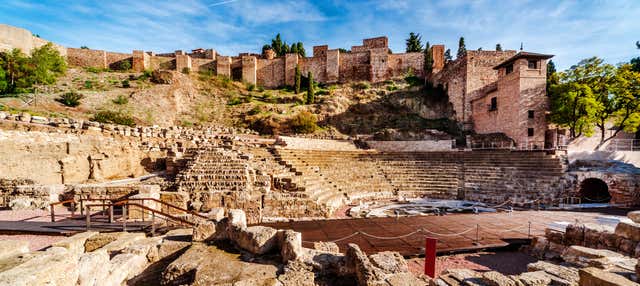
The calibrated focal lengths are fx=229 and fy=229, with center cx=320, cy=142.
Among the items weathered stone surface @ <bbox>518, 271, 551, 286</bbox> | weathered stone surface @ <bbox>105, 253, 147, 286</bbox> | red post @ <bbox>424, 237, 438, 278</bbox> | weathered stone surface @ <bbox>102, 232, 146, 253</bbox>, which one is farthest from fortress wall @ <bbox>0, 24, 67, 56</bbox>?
weathered stone surface @ <bbox>518, 271, 551, 286</bbox>

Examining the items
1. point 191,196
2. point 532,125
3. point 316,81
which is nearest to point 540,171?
point 532,125

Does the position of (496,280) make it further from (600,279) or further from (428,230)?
(428,230)

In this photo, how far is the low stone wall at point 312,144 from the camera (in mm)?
17819

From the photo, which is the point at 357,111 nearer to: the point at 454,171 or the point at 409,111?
the point at 409,111

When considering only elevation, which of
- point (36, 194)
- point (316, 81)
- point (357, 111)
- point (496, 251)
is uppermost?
point (316, 81)

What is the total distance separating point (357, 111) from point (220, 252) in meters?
27.5

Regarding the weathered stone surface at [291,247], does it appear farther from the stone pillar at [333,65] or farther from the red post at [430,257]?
the stone pillar at [333,65]

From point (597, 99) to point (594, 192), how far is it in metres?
7.46

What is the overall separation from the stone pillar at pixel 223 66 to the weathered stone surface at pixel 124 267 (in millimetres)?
35980

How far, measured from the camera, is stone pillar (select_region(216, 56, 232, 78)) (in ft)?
118

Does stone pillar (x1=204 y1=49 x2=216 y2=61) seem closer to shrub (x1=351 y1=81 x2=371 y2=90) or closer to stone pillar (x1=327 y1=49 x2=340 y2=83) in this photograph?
stone pillar (x1=327 y1=49 x2=340 y2=83)

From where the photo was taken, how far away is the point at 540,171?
43.7 feet

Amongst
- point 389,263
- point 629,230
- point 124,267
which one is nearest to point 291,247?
point 389,263

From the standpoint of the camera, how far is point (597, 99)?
52.9ft
